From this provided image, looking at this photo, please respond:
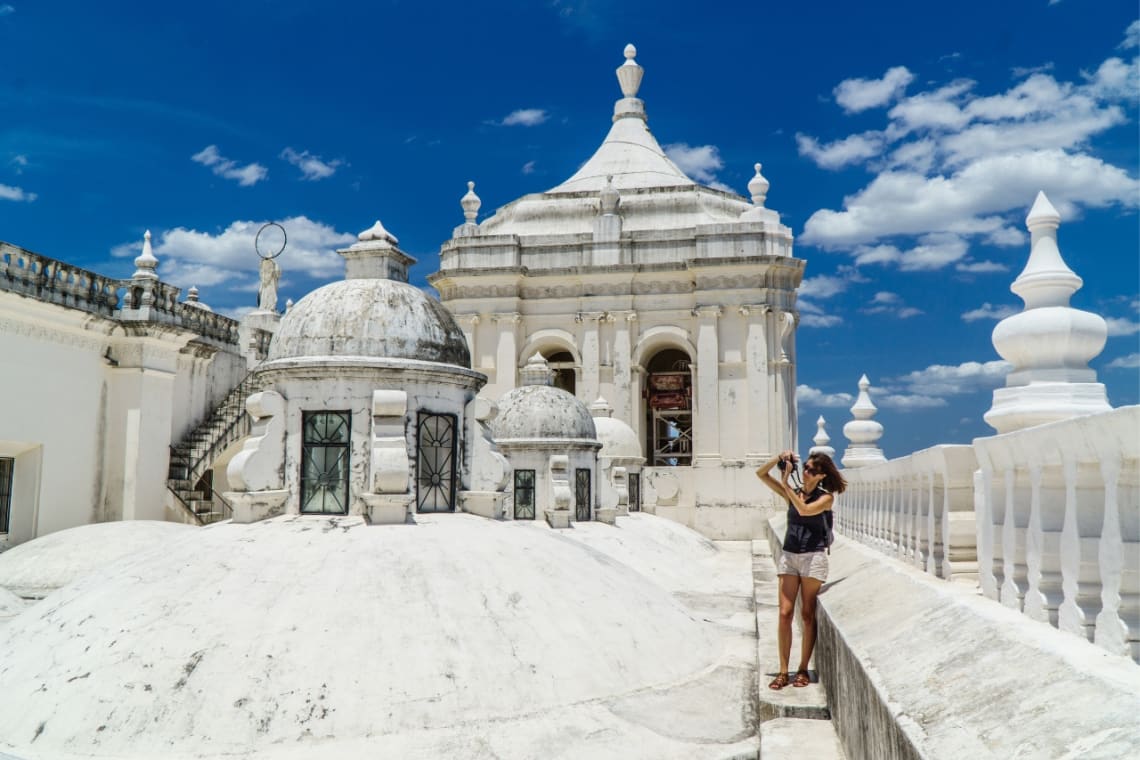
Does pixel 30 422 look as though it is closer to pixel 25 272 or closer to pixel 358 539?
pixel 25 272

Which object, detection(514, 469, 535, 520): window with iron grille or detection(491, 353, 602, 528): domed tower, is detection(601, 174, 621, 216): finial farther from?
detection(514, 469, 535, 520): window with iron grille

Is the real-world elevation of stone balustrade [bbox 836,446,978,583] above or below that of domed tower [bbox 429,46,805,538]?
below

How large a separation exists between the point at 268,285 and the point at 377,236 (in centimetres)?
1646

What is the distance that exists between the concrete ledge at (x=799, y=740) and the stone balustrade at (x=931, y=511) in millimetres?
1251

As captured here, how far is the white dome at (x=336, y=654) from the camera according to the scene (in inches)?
293

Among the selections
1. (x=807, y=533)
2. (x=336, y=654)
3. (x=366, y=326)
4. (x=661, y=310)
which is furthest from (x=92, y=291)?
(x=661, y=310)

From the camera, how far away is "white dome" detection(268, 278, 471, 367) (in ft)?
36.0

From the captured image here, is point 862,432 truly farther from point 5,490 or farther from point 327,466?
point 5,490

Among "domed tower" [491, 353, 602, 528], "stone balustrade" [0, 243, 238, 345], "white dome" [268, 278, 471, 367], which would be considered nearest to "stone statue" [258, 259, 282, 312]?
A: "stone balustrade" [0, 243, 238, 345]

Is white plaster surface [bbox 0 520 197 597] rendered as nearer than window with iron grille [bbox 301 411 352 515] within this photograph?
No

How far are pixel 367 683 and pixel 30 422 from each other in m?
12.9

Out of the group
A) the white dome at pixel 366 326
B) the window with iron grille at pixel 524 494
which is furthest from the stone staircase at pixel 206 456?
the white dome at pixel 366 326

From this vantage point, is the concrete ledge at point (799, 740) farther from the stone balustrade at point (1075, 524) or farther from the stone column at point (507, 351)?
the stone column at point (507, 351)

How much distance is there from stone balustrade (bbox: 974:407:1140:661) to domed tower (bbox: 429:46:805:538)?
28752mm
